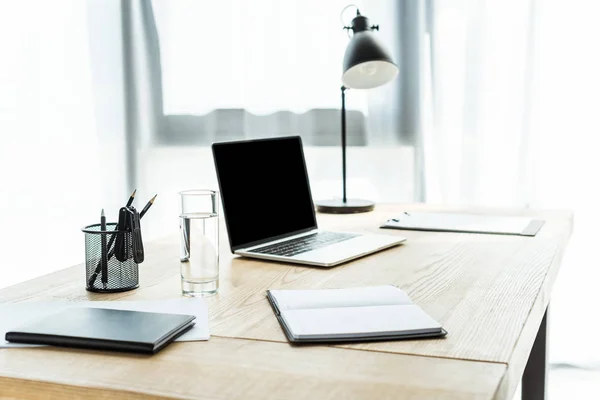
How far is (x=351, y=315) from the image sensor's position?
917mm

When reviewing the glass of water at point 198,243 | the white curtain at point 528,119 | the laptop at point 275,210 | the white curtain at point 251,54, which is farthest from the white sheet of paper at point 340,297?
the white curtain at point 251,54

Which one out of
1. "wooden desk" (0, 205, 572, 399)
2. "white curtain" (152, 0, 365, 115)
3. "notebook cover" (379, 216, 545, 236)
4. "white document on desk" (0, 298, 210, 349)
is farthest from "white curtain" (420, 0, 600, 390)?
"white document on desk" (0, 298, 210, 349)

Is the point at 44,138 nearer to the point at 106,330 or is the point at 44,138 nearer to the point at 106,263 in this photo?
the point at 106,263

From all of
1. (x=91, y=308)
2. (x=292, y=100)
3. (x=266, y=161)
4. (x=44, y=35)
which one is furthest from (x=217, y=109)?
(x=91, y=308)

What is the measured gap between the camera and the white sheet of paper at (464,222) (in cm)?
164

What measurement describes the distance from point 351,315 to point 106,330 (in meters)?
0.31

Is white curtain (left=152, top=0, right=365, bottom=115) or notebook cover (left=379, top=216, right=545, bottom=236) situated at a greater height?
white curtain (left=152, top=0, right=365, bottom=115)

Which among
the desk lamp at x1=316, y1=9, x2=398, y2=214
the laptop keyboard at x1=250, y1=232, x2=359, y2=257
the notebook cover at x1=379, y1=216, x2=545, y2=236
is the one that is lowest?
the notebook cover at x1=379, y1=216, x2=545, y2=236

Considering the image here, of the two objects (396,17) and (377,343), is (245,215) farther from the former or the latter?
(396,17)

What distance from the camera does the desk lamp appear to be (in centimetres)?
181

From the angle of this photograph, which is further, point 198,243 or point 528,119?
point 528,119

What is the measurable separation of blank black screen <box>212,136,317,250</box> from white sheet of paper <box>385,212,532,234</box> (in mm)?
258

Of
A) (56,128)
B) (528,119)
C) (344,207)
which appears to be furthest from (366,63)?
(56,128)

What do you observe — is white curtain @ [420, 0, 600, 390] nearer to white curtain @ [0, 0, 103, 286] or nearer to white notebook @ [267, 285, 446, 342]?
white curtain @ [0, 0, 103, 286]
